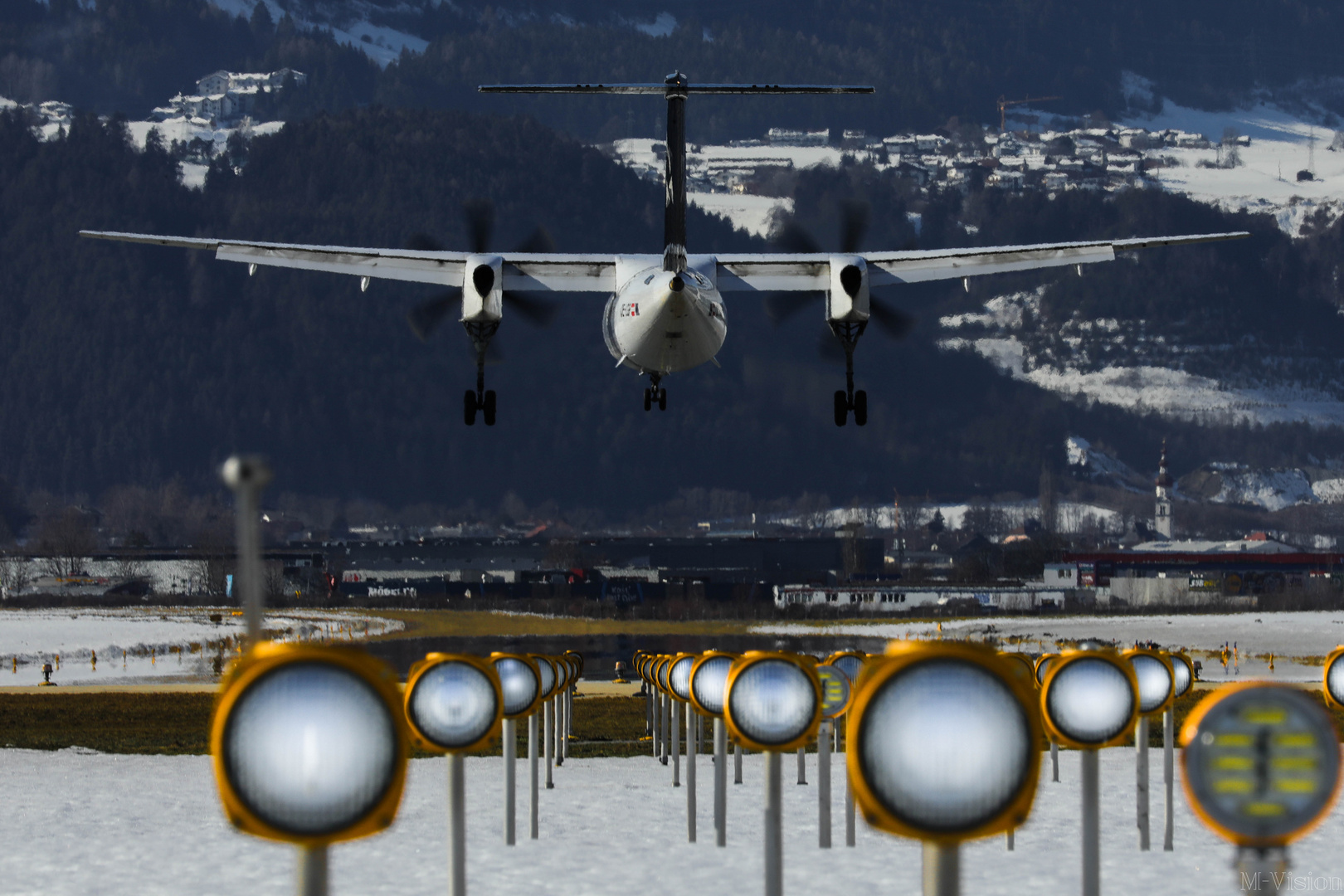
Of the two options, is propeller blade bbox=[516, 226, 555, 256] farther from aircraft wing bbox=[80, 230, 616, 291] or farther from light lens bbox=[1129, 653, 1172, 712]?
light lens bbox=[1129, 653, 1172, 712]

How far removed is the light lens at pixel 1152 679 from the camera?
1789 cm

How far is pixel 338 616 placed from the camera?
125812 millimetres

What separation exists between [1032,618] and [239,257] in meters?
84.4

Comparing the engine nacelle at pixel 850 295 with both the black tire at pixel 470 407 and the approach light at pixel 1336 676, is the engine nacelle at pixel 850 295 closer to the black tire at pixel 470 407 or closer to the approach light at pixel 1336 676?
the black tire at pixel 470 407

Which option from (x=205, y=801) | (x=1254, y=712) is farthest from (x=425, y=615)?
(x=1254, y=712)

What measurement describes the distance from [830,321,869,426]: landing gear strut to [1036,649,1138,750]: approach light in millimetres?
27436

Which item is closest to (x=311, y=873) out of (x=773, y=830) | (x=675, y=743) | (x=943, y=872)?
(x=943, y=872)

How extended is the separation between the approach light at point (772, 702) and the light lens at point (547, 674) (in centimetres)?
963

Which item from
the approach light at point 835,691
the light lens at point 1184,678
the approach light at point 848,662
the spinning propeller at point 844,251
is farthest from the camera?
the spinning propeller at point 844,251

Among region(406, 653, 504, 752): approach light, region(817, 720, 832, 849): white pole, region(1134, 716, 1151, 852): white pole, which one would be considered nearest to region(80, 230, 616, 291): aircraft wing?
region(817, 720, 832, 849): white pole

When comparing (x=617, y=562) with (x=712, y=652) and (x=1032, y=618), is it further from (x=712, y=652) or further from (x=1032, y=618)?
(x=712, y=652)

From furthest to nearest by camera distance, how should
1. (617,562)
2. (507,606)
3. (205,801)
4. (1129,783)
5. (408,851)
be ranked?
(617,562) → (507,606) → (1129,783) → (205,801) → (408,851)

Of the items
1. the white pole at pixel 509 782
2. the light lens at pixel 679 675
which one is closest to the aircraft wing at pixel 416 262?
the light lens at pixel 679 675

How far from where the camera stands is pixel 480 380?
155 feet
